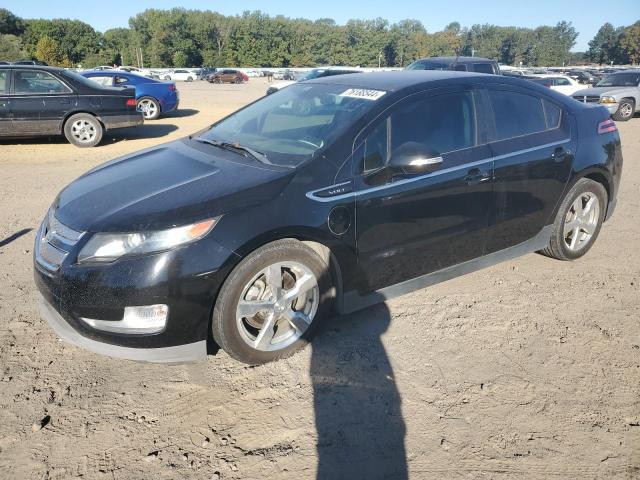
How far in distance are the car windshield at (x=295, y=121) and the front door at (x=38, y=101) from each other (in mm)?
6905

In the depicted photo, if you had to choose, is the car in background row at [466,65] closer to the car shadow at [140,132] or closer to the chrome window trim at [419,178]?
the car shadow at [140,132]

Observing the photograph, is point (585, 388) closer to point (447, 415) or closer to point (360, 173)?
point (447, 415)

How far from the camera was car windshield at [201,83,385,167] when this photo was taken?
3316 millimetres

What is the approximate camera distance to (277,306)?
9.99 ft

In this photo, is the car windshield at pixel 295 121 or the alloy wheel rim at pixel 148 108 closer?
the car windshield at pixel 295 121

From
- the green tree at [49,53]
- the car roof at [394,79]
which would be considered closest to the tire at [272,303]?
the car roof at [394,79]

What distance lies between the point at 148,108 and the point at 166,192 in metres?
12.7

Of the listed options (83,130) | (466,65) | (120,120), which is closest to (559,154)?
(120,120)

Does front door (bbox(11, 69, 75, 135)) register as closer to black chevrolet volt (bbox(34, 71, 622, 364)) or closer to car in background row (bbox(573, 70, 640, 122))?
black chevrolet volt (bbox(34, 71, 622, 364))

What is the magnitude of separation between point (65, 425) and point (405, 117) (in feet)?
8.90

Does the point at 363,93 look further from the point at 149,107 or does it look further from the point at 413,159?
the point at 149,107

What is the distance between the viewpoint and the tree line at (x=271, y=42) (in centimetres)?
8638

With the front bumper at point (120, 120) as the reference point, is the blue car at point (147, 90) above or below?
above

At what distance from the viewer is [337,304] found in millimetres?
3312
